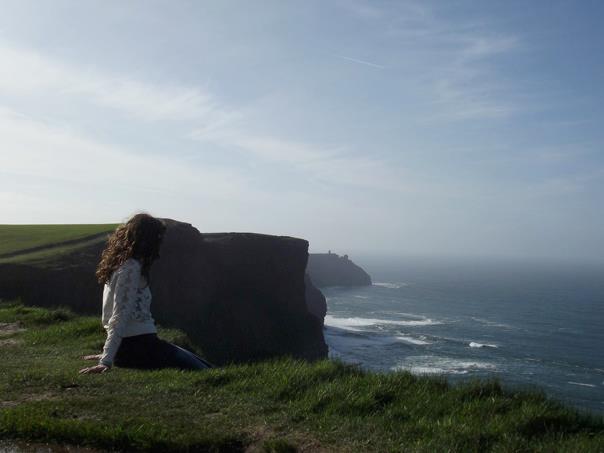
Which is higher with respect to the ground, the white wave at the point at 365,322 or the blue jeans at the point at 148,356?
the blue jeans at the point at 148,356

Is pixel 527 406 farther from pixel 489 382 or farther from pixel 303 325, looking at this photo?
pixel 303 325

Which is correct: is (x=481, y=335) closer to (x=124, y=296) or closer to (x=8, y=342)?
(x=8, y=342)

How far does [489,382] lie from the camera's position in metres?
6.60

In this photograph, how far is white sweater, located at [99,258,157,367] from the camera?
6918mm

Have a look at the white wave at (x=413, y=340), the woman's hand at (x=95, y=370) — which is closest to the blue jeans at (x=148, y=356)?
the woman's hand at (x=95, y=370)

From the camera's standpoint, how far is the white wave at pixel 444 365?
44.4 meters

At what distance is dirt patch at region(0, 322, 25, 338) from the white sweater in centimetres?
546

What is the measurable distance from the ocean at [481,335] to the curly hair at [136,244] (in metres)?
13.2

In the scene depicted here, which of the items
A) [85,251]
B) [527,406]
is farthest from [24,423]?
[85,251]

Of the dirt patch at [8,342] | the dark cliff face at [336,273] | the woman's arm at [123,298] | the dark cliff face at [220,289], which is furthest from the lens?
the dark cliff face at [336,273]

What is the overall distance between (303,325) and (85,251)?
76.7 ft

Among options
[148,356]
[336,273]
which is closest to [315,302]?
[148,356]

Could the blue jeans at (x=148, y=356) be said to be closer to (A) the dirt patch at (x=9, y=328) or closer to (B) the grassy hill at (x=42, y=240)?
(A) the dirt patch at (x=9, y=328)

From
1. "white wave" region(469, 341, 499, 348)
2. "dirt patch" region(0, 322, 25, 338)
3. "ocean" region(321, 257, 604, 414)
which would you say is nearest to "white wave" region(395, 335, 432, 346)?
"ocean" region(321, 257, 604, 414)
